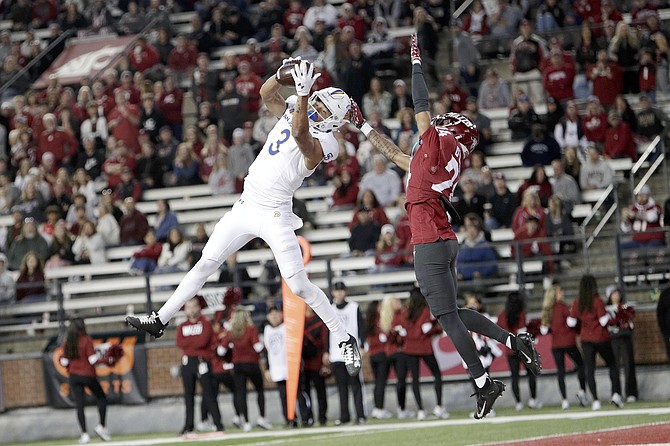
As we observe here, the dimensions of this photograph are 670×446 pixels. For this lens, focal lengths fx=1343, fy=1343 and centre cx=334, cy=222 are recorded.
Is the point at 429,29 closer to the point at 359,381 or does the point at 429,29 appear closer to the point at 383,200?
the point at 383,200

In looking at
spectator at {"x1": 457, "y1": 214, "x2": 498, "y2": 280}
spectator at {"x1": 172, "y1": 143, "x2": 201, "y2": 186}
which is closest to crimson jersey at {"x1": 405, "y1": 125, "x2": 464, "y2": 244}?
spectator at {"x1": 457, "y1": 214, "x2": 498, "y2": 280}

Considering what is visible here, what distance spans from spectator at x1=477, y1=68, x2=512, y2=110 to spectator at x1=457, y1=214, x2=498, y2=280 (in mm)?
4108

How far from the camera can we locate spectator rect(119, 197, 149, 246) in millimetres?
21328

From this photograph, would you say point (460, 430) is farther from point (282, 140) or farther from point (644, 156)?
point (644, 156)

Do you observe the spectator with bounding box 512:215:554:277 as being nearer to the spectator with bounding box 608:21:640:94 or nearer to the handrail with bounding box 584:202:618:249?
the handrail with bounding box 584:202:618:249

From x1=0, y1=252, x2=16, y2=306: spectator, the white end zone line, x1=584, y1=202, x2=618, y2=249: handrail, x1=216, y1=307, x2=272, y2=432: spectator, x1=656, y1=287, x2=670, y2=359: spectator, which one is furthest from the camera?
x1=0, y1=252, x2=16, y2=306: spectator

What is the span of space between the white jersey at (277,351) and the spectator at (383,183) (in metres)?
3.28

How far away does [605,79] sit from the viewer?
69.1 ft

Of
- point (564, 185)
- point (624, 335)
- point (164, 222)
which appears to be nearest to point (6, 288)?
point (164, 222)

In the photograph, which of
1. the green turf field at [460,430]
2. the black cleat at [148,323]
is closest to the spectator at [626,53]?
the green turf field at [460,430]

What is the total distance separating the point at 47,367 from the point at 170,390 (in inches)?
73.5

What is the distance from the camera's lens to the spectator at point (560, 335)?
17188 mm

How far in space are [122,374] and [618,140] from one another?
8129 millimetres

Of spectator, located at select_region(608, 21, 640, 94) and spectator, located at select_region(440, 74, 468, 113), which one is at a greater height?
spectator, located at select_region(608, 21, 640, 94)
